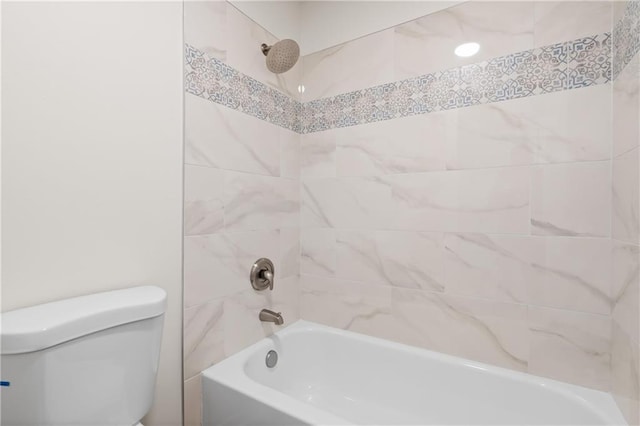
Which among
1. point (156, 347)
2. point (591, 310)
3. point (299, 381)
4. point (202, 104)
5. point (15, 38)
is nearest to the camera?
point (15, 38)

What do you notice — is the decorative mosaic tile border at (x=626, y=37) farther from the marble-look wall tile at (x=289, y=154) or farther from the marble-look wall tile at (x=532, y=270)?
the marble-look wall tile at (x=289, y=154)

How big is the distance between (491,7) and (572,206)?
0.87m

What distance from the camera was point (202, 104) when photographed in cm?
125

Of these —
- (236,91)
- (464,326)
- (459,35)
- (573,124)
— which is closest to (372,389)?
(464,326)

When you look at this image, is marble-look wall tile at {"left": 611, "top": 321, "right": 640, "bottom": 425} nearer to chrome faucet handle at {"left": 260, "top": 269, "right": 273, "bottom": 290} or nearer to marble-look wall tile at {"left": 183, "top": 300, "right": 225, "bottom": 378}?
chrome faucet handle at {"left": 260, "top": 269, "right": 273, "bottom": 290}

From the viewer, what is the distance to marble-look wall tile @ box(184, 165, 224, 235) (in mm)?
1191

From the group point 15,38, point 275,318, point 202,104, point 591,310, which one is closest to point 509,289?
point 591,310

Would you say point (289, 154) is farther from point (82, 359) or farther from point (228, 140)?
point (82, 359)

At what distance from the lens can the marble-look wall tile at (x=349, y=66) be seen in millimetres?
1559

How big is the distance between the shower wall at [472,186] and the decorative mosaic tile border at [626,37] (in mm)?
41

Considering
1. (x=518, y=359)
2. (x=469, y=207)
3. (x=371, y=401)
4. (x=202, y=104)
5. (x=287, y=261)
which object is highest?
(x=202, y=104)

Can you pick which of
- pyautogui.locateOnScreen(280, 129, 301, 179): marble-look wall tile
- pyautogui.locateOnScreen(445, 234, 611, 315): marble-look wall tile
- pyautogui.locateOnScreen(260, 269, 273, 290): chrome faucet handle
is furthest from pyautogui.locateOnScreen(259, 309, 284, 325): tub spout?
pyautogui.locateOnScreen(445, 234, 611, 315): marble-look wall tile

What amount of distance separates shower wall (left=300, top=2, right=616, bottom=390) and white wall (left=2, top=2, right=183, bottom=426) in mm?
810

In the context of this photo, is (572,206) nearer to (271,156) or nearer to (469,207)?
(469,207)
